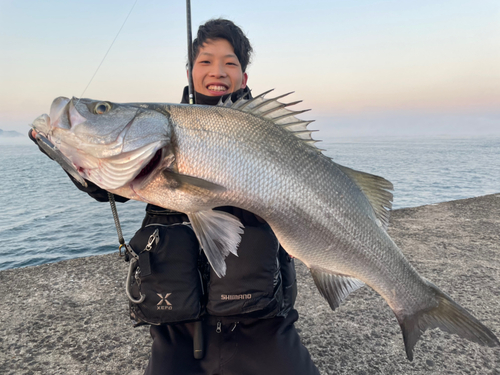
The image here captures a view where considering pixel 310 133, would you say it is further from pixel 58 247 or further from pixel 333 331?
pixel 58 247

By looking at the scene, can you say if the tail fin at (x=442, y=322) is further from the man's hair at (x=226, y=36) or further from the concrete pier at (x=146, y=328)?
the man's hair at (x=226, y=36)

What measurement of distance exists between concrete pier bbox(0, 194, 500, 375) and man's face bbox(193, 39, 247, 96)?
202 centimetres

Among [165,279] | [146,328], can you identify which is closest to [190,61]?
[165,279]

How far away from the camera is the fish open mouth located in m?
1.67

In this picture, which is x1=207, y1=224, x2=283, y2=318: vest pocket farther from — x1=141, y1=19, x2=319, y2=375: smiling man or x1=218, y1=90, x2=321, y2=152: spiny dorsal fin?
x1=218, y1=90, x2=321, y2=152: spiny dorsal fin

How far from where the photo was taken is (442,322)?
1.87m

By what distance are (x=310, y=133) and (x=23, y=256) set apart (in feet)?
26.8

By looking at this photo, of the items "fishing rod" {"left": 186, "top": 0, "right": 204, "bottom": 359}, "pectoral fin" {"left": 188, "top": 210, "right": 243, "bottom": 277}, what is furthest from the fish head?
"fishing rod" {"left": 186, "top": 0, "right": 204, "bottom": 359}

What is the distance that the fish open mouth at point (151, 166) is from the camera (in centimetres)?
167

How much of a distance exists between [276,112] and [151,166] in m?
0.79

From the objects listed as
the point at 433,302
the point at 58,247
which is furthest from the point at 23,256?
the point at 433,302

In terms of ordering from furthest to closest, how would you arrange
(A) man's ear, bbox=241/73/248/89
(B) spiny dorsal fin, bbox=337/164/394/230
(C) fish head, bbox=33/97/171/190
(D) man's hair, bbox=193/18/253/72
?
1. (A) man's ear, bbox=241/73/248/89
2. (D) man's hair, bbox=193/18/253/72
3. (B) spiny dorsal fin, bbox=337/164/394/230
4. (C) fish head, bbox=33/97/171/190

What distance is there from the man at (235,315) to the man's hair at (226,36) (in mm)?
1143

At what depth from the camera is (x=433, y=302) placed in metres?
1.89
